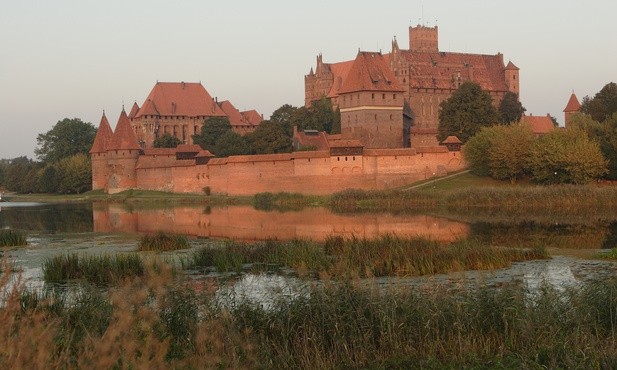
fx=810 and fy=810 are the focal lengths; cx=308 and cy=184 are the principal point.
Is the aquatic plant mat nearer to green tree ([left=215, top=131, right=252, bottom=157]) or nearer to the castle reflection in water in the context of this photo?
the castle reflection in water

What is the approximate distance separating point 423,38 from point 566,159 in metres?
59.3

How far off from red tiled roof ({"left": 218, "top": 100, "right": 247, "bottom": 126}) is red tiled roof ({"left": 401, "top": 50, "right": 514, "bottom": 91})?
15.1m

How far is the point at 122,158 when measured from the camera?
52.1m

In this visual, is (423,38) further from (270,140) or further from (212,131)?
(270,140)

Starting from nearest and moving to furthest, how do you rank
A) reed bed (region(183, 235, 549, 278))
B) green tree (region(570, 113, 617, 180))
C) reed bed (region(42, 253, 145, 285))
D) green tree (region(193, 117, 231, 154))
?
reed bed (region(42, 253, 145, 285)), reed bed (region(183, 235, 549, 278)), green tree (region(570, 113, 617, 180)), green tree (region(193, 117, 231, 154))

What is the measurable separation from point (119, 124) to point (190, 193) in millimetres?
10044

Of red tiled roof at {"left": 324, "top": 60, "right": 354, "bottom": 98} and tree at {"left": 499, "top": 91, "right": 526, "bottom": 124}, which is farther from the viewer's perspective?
red tiled roof at {"left": 324, "top": 60, "right": 354, "bottom": 98}

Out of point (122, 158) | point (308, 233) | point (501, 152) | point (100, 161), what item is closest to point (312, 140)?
point (122, 158)

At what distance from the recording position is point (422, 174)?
40375mm

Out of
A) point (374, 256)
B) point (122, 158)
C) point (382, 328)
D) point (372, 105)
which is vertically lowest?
point (374, 256)

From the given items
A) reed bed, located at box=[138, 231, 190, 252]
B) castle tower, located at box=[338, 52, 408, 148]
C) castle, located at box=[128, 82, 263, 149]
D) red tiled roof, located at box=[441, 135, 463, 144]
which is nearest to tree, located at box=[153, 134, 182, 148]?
castle, located at box=[128, 82, 263, 149]

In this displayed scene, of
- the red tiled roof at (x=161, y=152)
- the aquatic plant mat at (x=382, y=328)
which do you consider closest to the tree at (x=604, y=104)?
the red tiled roof at (x=161, y=152)

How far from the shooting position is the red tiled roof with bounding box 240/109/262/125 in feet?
233

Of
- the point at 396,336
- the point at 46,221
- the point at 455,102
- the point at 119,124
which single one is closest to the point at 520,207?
the point at 46,221
